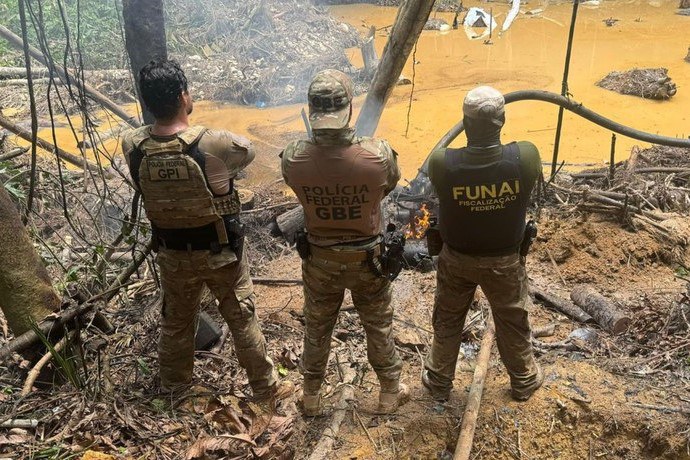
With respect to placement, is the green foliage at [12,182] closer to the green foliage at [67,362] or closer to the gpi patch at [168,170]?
the green foliage at [67,362]

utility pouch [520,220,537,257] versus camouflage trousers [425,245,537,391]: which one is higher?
utility pouch [520,220,537,257]

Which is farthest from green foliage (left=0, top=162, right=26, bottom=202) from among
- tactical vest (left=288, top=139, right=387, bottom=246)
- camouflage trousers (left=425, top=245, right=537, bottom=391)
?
camouflage trousers (left=425, top=245, right=537, bottom=391)

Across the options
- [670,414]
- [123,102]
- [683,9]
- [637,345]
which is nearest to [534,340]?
[637,345]

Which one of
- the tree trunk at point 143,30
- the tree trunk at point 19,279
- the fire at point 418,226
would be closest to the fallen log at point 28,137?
the tree trunk at point 143,30

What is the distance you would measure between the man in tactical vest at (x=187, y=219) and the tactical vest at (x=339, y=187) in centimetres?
42

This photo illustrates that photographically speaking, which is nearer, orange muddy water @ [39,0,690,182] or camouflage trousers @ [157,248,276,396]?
camouflage trousers @ [157,248,276,396]

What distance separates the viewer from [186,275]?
334 cm

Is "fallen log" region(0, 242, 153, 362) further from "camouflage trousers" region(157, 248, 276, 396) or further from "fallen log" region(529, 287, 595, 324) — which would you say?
"fallen log" region(529, 287, 595, 324)

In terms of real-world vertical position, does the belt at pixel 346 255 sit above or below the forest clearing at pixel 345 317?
above

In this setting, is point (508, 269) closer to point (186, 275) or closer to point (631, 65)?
point (186, 275)

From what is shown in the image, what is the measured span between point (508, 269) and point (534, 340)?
55.0 inches

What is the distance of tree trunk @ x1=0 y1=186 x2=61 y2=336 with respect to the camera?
3.00m

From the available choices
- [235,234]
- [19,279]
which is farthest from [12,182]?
[235,234]

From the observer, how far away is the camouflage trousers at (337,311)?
3.23 metres
